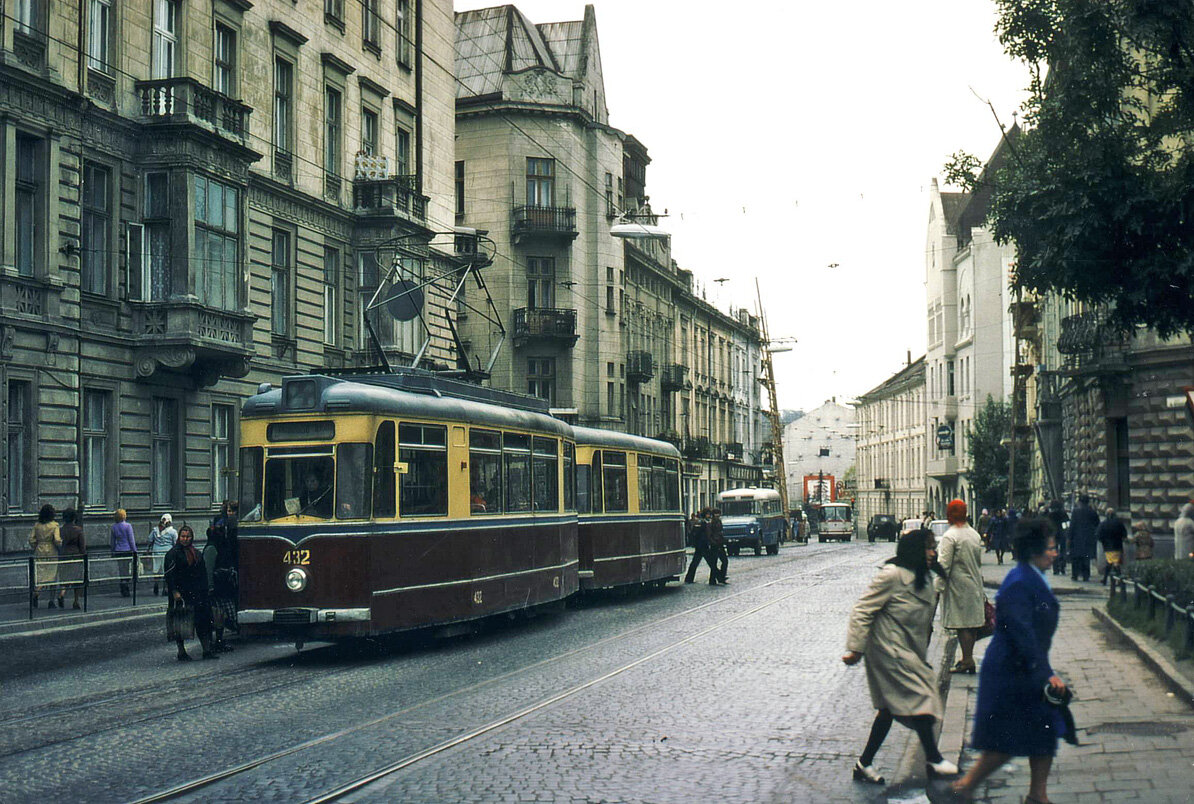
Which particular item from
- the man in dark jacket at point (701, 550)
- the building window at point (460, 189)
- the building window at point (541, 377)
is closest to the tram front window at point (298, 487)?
the man in dark jacket at point (701, 550)

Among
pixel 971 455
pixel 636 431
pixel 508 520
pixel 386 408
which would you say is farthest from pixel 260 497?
pixel 971 455

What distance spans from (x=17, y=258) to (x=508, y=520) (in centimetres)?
1127

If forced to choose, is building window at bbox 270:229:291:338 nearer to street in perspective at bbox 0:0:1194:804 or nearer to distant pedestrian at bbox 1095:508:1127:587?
street in perspective at bbox 0:0:1194:804

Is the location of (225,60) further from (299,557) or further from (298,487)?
(299,557)

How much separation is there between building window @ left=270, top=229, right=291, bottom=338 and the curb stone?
21.0m

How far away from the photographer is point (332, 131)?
3653cm

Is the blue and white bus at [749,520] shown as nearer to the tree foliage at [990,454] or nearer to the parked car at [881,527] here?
the tree foliage at [990,454]

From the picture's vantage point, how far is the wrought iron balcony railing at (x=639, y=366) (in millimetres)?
64625

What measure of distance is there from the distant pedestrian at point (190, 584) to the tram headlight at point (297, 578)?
1.83 m

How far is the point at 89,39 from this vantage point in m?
26.1

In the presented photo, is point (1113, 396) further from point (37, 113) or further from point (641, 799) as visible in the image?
point (641, 799)

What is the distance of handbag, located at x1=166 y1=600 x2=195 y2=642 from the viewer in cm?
1596

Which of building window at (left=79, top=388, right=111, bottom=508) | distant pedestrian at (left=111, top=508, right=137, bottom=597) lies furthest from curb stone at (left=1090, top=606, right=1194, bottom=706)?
building window at (left=79, top=388, right=111, bottom=508)

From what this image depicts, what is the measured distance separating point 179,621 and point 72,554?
7.36 m
